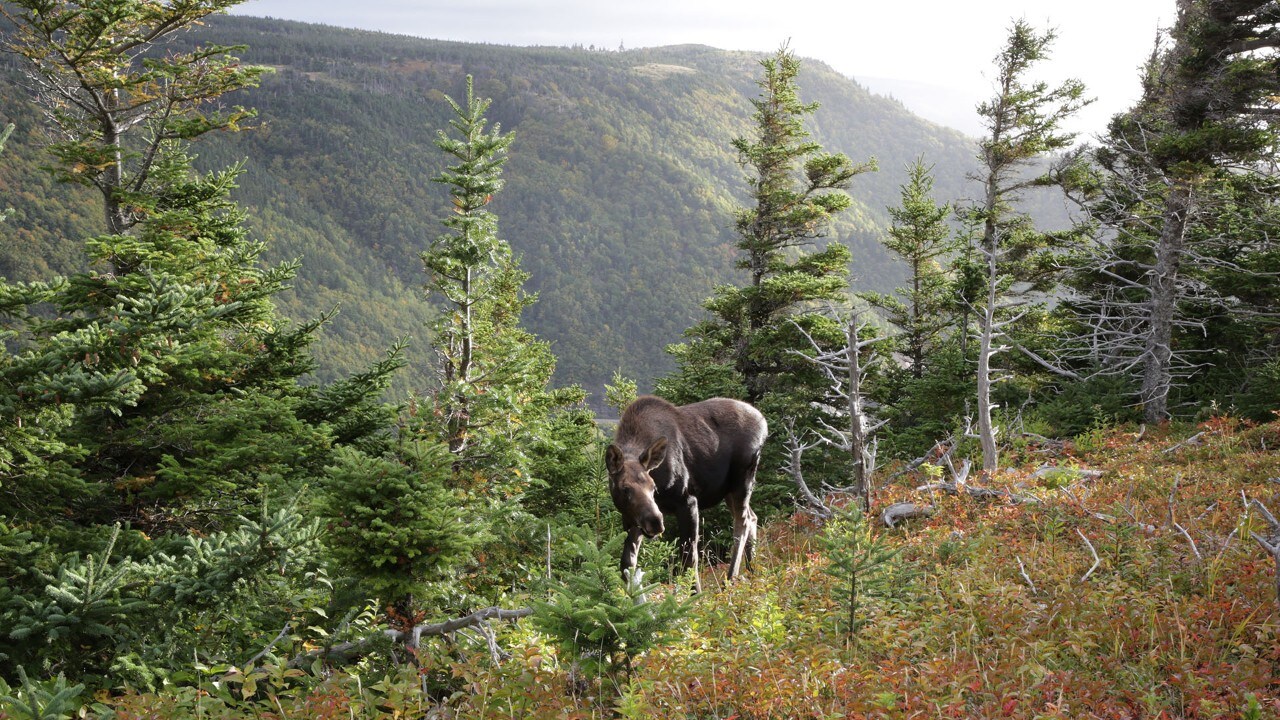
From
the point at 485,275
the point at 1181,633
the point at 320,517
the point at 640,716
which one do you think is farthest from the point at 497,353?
the point at 1181,633

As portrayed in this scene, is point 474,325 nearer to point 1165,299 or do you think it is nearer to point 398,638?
point 398,638

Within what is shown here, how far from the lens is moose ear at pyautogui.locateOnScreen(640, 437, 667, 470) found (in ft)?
24.9

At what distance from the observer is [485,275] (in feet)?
39.5

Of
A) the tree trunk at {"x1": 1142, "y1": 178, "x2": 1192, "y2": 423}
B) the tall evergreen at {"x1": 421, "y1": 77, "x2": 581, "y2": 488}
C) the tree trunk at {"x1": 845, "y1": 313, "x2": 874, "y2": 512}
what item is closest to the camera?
the tree trunk at {"x1": 845, "y1": 313, "x2": 874, "y2": 512}

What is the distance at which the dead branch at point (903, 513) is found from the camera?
9.84 meters

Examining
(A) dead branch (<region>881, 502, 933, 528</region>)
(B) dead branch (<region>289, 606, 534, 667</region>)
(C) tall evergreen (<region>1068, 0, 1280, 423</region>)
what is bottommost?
(A) dead branch (<region>881, 502, 933, 528</region>)

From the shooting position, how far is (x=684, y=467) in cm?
897

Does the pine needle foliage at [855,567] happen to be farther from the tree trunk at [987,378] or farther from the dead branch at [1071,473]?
the dead branch at [1071,473]

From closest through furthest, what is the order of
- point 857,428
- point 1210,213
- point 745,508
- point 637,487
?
point 637,487
point 857,428
point 745,508
point 1210,213

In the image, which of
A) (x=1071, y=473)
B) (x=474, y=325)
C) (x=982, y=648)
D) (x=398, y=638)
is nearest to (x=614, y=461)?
(x=398, y=638)

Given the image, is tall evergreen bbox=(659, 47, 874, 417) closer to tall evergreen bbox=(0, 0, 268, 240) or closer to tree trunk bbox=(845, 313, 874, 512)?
tree trunk bbox=(845, 313, 874, 512)

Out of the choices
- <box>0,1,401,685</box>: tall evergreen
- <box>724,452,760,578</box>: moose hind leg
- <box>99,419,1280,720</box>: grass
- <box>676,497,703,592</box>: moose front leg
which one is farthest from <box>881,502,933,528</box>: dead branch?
<box>0,1,401,685</box>: tall evergreen

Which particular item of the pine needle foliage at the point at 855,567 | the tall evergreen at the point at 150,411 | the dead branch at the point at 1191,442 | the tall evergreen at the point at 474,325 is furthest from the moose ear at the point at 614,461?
the dead branch at the point at 1191,442

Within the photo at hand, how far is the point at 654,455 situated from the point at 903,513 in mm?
4564
